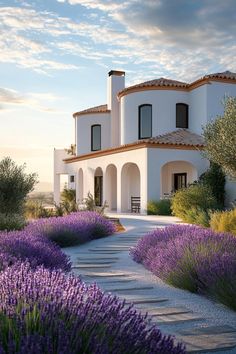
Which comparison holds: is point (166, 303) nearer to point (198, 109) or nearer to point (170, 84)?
point (198, 109)

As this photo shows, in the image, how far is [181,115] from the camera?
1003 inches

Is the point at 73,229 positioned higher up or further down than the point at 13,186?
further down

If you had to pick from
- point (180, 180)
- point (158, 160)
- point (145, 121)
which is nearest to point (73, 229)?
point (158, 160)

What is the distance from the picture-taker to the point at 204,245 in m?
6.89

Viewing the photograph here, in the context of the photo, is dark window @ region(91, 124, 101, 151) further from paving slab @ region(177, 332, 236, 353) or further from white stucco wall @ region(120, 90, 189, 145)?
→ paving slab @ region(177, 332, 236, 353)

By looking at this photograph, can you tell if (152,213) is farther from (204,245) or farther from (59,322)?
(59,322)

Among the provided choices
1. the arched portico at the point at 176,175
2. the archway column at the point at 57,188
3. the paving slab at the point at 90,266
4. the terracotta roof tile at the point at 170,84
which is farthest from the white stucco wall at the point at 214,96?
the paving slab at the point at 90,266

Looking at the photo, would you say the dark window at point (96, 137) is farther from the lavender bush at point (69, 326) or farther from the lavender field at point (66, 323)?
the lavender bush at point (69, 326)

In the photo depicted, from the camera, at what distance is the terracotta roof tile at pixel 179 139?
2188cm

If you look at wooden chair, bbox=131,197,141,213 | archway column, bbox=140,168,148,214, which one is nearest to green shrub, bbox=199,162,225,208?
archway column, bbox=140,168,148,214

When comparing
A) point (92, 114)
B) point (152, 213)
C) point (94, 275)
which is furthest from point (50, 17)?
point (92, 114)

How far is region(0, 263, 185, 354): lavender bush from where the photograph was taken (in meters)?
2.41

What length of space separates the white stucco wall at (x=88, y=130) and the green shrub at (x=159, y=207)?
9668 mm

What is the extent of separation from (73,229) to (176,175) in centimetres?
1492
